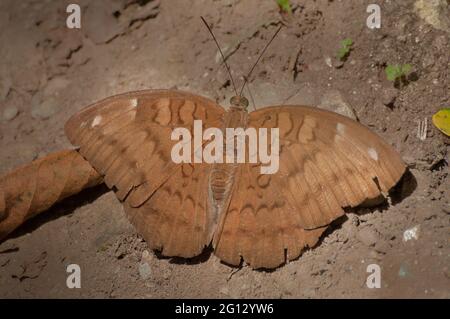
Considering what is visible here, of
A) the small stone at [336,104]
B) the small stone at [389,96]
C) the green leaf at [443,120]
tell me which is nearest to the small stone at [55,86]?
the small stone at [336,104]

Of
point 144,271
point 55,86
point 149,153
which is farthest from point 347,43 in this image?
point 55,86

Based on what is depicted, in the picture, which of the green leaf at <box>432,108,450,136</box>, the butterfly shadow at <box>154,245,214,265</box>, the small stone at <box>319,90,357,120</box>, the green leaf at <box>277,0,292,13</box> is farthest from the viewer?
the green leaf at <box>277,0,292,13</box>

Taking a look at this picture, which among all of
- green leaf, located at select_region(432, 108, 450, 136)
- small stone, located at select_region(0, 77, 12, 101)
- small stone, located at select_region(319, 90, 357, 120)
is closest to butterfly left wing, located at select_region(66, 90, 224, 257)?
small stone, located at select_region(319, 90, 357, 120)

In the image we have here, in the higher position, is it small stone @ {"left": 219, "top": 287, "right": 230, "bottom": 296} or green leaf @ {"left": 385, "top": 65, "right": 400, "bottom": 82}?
green leaf @ {"left": 385, "top": 65, "right": 400, "bottom": 82}

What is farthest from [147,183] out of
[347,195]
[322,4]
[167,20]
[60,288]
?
[322,4]

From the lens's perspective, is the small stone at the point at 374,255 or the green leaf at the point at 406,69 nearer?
the small stone at the point at 374,255

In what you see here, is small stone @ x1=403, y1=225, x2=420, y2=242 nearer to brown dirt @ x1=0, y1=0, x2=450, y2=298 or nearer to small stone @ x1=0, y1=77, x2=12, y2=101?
brown dirt @ x1=0, y1=0, x2=450, y2=298

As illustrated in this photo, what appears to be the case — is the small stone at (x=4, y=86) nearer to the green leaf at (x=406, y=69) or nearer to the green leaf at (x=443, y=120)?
the green leaf at (x=406, y=69)
